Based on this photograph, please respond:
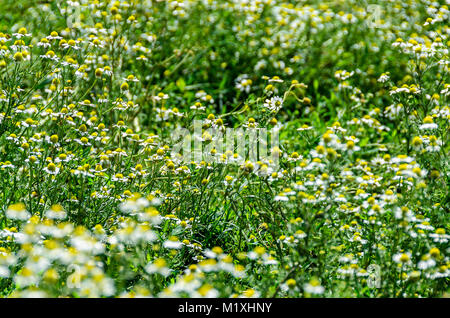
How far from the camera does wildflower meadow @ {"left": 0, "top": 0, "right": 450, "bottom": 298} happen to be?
2.26 meters

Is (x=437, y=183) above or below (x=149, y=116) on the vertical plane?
above

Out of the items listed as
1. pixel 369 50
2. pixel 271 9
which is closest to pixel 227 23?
pixel 271 9

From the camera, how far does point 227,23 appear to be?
575 centimetres

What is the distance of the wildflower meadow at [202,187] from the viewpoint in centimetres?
226

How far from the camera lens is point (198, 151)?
3.48 metres

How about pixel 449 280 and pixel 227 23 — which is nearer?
pixel 449 280

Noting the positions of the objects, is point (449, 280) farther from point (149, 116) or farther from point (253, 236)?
point (149, 116)

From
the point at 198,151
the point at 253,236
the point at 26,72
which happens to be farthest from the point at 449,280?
the point at 26,72

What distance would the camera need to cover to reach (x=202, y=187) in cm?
297
